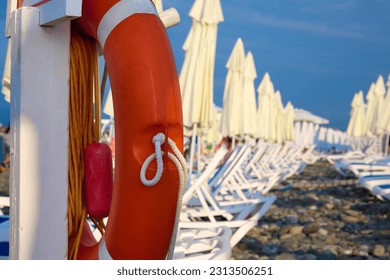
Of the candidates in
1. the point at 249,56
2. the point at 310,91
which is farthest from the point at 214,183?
the point at 310,91

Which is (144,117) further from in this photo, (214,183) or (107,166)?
(214,183)

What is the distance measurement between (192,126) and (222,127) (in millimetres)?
3632

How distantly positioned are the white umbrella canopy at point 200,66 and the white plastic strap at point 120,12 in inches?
196

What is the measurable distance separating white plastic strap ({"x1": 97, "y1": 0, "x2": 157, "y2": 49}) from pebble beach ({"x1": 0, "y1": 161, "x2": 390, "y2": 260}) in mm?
3440

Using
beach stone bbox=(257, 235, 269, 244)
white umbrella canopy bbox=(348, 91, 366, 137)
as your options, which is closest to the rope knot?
beach stone bbox=(257, 235, 269, 244)

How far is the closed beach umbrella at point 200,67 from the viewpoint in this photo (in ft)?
21.5

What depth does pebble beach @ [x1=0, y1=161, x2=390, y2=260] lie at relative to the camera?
5113 mm

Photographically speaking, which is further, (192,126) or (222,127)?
(222,127)

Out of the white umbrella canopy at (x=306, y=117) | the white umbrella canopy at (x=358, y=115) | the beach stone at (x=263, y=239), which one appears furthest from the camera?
the white umbrella canopy at (x=306, y=117)

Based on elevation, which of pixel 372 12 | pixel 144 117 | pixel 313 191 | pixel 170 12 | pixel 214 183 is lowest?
pixel 313 191

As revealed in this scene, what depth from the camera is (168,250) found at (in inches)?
60.4

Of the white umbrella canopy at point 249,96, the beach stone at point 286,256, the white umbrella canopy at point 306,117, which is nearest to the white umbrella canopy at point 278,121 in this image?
the white umbrella canopy at point 249,96

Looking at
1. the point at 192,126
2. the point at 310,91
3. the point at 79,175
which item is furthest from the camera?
the point at 310,91

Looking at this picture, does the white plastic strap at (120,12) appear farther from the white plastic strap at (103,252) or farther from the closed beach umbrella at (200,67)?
the closed beach umbrella at (200,67)
